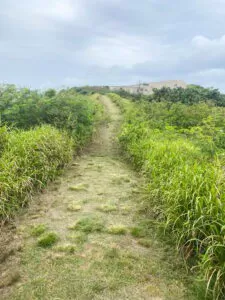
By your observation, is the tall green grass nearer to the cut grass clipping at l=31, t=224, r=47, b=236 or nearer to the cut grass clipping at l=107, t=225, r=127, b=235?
the cut grass clipping at l=31, t=224, r=47, b=236

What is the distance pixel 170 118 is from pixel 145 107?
10.7 ft

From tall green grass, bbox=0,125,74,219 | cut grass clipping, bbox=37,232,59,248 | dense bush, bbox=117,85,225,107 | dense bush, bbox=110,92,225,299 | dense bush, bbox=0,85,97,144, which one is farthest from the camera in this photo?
dense bush, bbox=117,85,225,107

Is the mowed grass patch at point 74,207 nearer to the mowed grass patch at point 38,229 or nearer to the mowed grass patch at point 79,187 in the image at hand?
the mowed grass patch at point 38,229

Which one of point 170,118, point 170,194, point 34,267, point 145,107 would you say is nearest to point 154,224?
point 170,194

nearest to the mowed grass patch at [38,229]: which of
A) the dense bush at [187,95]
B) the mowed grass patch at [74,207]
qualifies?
the mowed grass patch at [74,207]

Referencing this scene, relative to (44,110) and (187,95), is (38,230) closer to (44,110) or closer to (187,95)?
(44,110)

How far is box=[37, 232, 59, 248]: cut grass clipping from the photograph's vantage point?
2917 millimetres

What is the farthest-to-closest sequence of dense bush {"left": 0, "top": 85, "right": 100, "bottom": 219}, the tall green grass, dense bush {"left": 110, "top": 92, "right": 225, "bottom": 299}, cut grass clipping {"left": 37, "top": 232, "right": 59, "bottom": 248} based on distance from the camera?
dense bush {"left": 0, "top": 85, "right": 100, "bottom": 219}
the tall green grass
cut grass clipping {"left": 37, "top": 232, "right": 59, "bottom": 248}
dense bush {"left": 110, "top": 92, "right": 225, "bottom": 299}

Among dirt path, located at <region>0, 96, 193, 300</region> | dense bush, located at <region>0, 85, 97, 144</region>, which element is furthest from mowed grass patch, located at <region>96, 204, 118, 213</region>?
dense bush, located at <region>0, 85, 97, 144</region>

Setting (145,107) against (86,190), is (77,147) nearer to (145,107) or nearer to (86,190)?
(86,190)

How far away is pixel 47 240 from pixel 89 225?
567 mm

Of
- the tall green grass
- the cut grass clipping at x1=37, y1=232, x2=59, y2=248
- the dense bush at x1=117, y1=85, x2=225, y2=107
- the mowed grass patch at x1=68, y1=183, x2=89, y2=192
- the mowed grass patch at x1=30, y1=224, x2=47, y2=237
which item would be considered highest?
the dense bush at x1=117, y1=85, x2=225, y2=107

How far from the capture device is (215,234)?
7.85ft

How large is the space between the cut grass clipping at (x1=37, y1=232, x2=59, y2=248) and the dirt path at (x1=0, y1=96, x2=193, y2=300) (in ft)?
0.04
